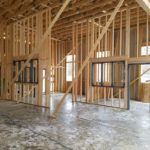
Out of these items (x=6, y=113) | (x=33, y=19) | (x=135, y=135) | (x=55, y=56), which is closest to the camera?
(x=135, y=135)

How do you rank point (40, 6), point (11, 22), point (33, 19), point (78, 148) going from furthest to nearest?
point (11, 22)
point (33, 19)
point (40, 6)
point (78, 148)

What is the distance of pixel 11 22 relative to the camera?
8156 mm

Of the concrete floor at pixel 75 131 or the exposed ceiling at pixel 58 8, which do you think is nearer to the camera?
the concrete floor at pixel 75 131

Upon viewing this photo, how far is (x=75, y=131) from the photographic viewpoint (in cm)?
397

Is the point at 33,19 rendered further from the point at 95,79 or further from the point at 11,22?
the point at 95,79

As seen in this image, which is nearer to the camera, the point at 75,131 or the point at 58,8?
the point at 75,131

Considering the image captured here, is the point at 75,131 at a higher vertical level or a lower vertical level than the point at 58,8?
lower

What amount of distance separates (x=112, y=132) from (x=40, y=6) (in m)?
5.42

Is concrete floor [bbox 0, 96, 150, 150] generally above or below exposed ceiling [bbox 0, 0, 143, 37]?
below

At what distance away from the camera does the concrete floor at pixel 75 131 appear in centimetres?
321

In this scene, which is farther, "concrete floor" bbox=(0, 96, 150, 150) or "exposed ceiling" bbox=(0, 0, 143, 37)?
"exposed ceiling" bbox=(0, 0, 143, 37)

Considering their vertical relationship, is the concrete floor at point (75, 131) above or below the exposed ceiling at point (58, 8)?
below

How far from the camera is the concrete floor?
3207 mm

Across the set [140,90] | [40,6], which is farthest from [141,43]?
[40,6]
